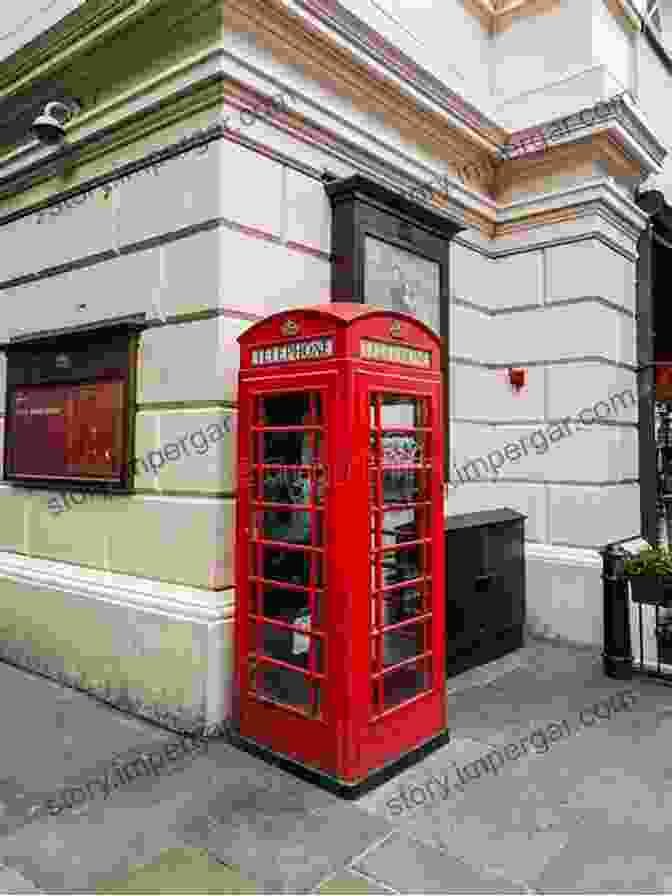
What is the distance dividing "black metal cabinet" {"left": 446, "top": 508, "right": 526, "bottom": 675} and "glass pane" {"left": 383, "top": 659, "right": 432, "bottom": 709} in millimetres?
1353

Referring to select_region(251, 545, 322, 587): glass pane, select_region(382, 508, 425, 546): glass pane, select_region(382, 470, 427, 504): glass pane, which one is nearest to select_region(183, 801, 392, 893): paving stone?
select_region(251, 545, 322, 587): glass pane

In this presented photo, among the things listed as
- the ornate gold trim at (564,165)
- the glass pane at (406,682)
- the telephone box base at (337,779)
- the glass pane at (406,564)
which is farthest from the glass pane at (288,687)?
the ornate gold trim at (564,165)

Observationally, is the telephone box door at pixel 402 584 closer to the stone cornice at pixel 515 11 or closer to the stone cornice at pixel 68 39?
the stone cornice at pixel 68 39

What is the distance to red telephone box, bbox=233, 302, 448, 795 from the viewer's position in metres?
3.53

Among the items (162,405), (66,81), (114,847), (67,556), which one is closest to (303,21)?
(66,81)

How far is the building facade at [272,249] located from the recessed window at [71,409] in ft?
0.29

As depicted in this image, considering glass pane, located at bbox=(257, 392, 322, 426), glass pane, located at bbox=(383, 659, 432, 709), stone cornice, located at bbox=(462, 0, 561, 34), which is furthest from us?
stone cornice, located at bbox=(462, 0, 561, 34)

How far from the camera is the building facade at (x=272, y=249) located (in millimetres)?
4496

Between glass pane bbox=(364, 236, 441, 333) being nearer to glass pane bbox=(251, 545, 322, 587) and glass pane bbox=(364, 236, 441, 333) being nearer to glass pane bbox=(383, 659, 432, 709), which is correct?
glass pane bbox=(251, 545, 322, 587)

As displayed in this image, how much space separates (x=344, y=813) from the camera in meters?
3.37

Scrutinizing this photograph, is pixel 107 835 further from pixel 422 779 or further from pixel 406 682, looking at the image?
pixel 406 682

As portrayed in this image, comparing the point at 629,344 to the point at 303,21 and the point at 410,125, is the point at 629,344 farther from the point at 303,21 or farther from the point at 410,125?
the point at 303,21

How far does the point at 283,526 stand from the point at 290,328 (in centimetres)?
128

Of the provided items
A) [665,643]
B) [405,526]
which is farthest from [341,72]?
[665,643]
